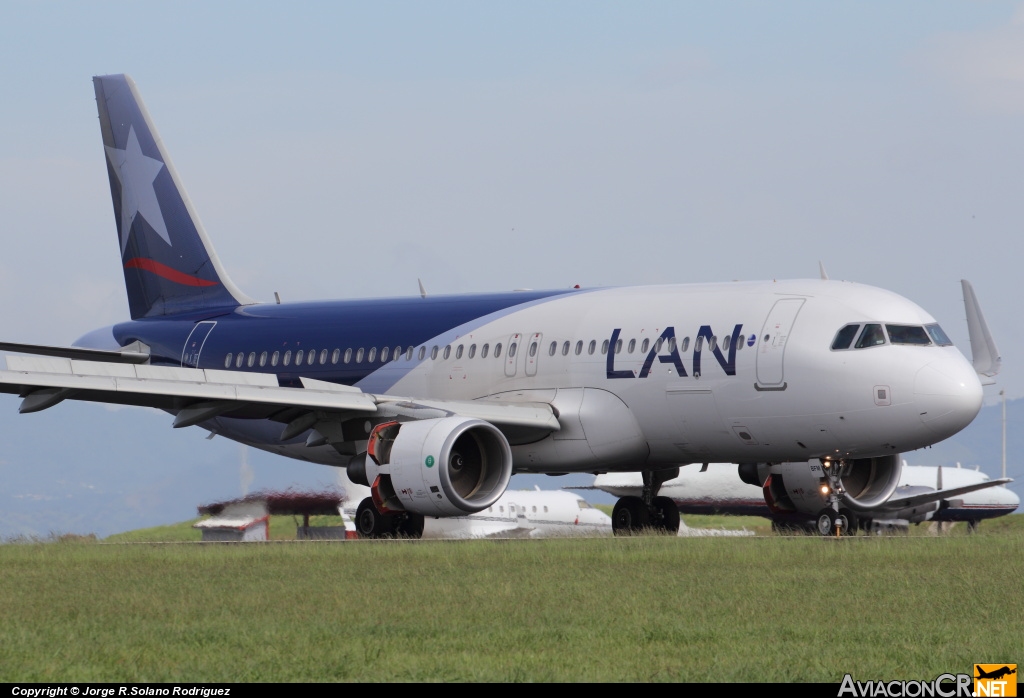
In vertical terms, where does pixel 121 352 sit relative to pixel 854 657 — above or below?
above

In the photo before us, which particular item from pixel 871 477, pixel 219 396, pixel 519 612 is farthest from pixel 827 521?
pixel 519 612

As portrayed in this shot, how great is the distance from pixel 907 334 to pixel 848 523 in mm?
3374

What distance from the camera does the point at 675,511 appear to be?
2920 cm

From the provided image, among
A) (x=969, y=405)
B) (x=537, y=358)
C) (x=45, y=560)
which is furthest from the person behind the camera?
(x=537, y=358)

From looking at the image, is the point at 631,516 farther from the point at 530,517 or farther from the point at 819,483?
the point at 530,517

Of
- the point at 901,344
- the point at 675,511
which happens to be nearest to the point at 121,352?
the point at 675,511

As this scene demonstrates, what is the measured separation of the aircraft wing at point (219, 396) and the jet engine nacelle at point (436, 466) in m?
0.73

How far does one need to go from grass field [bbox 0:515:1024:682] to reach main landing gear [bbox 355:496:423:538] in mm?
3954

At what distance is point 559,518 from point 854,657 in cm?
5429

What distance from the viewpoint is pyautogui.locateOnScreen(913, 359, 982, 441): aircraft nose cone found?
23.2m

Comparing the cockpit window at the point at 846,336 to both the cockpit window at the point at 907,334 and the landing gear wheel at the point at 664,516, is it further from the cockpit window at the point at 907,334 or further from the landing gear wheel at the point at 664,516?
the landing gear wheel at the point at 664,516

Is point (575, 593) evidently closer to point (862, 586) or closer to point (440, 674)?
point (862, 586)

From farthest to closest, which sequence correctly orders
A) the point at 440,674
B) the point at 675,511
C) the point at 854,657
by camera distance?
the point at 675,511 < the point at 854,657 < the point at 440,674

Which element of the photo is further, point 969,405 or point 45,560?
point 969,405
